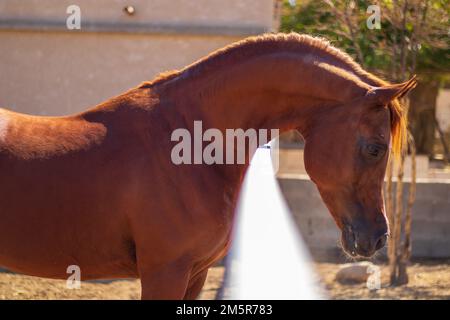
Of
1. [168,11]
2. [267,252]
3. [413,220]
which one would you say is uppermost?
[168,11]

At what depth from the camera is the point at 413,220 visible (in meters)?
8.41

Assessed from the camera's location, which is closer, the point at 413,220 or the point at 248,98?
the point at 248,98

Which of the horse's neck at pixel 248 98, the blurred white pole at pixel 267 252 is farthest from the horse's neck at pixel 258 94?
the blurred white pole at pixel 267 252

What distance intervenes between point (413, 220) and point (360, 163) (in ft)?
17.8

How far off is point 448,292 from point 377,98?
429 centimetres

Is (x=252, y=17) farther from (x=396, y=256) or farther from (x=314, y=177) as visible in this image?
(x=314, y=177)

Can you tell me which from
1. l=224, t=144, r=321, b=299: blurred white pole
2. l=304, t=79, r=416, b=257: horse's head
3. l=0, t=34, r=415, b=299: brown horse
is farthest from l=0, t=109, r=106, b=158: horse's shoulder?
l=224, t=144, r=321, b=299: blurred white pole

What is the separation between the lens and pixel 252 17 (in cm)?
807

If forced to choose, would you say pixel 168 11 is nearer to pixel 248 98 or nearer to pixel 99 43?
pixel 99 43

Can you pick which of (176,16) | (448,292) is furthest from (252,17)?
(448,292)

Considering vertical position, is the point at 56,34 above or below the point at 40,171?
above

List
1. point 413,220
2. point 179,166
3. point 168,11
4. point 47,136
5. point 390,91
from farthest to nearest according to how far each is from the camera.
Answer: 1. point 413,220
2. point 168,11
3. point 47,136
4. point 179,166
5. point 390,91

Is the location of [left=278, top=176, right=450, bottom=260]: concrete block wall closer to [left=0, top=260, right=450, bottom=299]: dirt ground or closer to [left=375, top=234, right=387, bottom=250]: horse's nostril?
[left=0, top=260, right=450, bottom=299]: dirt ground

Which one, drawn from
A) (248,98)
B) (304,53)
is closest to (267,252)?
(248,98)
